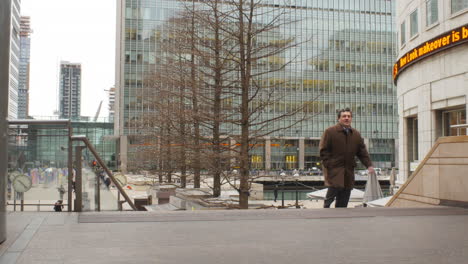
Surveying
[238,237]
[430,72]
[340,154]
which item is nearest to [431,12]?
[430,72]

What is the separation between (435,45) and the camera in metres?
21.4

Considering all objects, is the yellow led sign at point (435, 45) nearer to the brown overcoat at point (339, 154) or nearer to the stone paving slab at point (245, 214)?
the brown overcoat at point (339, 154)

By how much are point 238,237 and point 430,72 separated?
19766mm

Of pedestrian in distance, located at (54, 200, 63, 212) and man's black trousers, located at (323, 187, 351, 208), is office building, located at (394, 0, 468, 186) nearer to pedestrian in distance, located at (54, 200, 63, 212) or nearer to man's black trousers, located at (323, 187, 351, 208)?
man's black trousers, located at (323, 187, 351, 208)

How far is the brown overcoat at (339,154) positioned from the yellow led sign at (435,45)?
13.1 meters

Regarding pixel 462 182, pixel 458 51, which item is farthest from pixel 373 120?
pixel 462 182

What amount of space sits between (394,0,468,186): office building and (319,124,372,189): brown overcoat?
511 inches

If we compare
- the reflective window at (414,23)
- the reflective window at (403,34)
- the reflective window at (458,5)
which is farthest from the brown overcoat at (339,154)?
the reflective window at (403,34)

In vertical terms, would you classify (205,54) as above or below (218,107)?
above

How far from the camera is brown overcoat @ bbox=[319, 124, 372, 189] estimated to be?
841cm

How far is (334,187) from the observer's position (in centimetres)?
842

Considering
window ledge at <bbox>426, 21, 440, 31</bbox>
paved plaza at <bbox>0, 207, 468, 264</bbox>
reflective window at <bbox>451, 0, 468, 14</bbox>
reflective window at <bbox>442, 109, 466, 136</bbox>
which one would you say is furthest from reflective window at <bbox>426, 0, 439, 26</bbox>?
paved plaza at <bbox>0, 207, 468, 264</bbox>

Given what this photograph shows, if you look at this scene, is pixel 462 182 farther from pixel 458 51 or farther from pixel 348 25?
pixel 348 25

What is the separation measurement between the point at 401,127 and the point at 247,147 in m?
13.3
